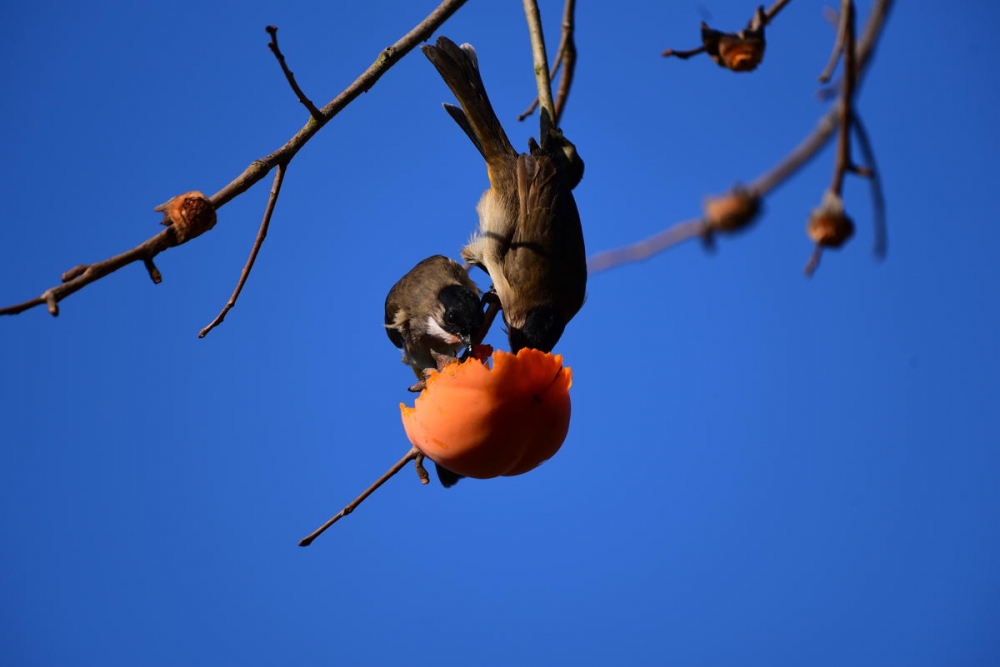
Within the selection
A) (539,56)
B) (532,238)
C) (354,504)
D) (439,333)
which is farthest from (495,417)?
(532,238)

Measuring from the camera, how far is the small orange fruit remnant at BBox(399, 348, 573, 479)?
1.92 meters

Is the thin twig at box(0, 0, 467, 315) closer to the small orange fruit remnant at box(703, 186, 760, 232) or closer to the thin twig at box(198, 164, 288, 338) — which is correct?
the thin twig at box(198, 164, 288, 338)

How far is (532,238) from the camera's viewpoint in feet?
12.3

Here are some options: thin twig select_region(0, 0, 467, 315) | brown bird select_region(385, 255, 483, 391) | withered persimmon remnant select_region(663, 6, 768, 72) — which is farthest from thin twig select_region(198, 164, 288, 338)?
brown bird select_region(385, 255, 483, 391)

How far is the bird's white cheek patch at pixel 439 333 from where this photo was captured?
3.52 metres

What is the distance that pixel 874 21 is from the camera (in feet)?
2.49

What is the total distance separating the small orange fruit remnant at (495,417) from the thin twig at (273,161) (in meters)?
0.59

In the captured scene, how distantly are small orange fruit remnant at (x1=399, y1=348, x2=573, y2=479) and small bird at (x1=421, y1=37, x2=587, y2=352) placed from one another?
1.43 meters

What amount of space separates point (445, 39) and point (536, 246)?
129cm

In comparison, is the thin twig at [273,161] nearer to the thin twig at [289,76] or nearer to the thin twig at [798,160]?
the thin twig at [289,76]

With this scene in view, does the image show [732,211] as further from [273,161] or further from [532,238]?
[532,238]

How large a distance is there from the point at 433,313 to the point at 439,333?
0.10 metres

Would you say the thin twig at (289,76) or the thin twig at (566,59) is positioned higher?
the thin twig at (566,59)

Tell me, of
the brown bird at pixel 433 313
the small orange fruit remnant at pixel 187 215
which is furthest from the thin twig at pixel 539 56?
the small orange fruit remnant at pixel 187 215
